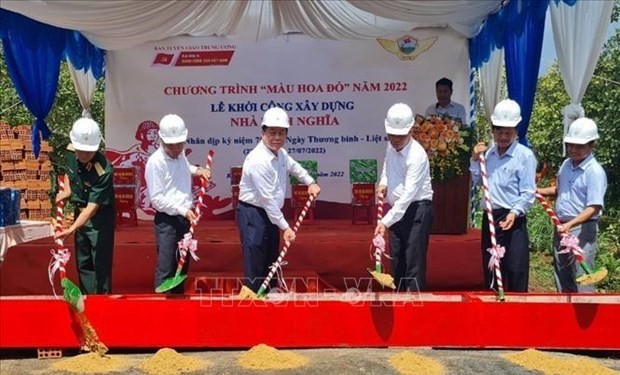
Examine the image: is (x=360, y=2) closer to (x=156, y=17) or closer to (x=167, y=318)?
(x=156, y=17)

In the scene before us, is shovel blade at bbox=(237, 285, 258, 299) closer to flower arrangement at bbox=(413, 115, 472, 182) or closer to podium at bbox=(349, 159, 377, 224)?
flower arrangement at bbox=(413, 115, 472, 182)

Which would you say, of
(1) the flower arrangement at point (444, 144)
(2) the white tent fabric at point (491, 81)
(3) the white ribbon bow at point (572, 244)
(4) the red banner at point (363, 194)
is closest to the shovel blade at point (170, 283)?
(3) the white ribbon bow at point (572, 244)

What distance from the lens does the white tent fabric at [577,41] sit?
4.80 m

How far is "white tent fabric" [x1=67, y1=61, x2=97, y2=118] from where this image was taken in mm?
7148

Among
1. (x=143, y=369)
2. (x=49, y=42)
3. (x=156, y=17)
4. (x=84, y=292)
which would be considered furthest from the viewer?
(x=49, y=42)

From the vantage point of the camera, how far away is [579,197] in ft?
14.2

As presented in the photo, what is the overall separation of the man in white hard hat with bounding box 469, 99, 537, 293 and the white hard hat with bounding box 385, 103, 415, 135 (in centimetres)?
49

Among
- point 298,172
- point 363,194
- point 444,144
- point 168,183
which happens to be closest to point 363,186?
point 363,194

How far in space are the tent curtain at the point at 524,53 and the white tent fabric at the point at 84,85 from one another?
4297mm

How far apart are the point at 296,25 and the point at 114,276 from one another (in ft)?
9.35

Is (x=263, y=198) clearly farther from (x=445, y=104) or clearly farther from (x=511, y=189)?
(x=445, y=104)

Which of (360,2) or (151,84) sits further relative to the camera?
(151,84)

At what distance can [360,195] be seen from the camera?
6.62 metres

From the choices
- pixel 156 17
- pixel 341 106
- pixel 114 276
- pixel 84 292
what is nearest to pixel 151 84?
pixel 156 17
